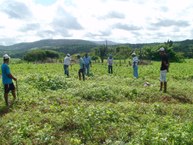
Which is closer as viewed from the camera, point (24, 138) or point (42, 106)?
point (24, 138)

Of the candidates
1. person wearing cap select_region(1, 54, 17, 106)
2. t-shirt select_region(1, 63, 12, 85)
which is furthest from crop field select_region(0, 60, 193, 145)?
t-shirt select_region(1, 63, 12, 85)

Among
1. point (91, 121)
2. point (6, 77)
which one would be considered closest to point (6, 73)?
point (6, 77)

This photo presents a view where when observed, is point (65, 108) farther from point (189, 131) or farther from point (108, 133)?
point (189, 131)

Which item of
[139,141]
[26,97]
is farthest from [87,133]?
[26,97]

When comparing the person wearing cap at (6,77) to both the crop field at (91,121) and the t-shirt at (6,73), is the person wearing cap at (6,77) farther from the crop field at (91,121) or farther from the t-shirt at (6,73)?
the crop field at (91,121)

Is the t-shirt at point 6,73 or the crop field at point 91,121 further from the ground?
the t-shirt at point 6,73

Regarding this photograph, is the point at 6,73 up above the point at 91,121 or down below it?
above

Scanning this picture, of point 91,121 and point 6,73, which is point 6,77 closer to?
point 6,73

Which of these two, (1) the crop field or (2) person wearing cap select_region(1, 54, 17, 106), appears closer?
(1) the crop field

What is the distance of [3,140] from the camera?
8.16 meters

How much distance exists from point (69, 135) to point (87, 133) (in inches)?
20.5

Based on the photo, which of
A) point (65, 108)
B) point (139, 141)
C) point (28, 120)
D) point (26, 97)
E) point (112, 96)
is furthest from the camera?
point (112, 96)

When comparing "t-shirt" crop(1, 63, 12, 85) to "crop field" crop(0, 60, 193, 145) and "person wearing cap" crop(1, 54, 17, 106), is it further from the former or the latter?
"crop field" crop(0, 60, 193, 145)

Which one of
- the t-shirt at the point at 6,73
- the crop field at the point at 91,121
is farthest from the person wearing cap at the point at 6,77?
the crop field at the point at 91,121
